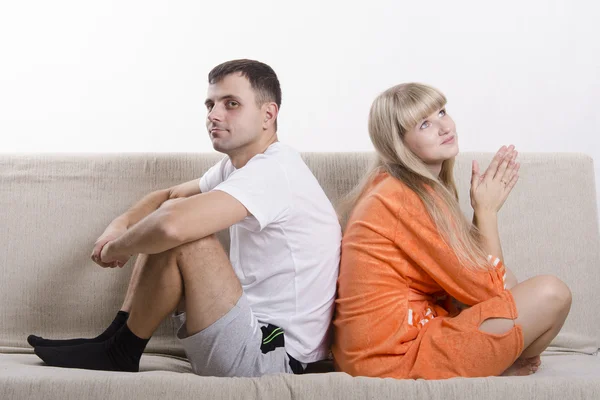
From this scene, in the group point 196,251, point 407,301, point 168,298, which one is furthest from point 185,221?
point 407,301

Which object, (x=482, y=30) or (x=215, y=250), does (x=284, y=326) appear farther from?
(x=482, y=30)

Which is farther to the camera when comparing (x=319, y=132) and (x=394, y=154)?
Answer: (x=319, y=132)

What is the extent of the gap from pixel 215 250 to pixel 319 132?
1175 mm

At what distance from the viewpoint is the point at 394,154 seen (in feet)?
6.69

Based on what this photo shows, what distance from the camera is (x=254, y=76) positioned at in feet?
6.75

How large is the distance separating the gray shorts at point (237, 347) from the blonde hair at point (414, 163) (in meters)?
0.46

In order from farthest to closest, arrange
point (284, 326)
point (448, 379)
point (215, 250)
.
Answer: point (284, 326) → point (215, 250) → point (448, 379)

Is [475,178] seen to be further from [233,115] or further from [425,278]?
[233,115]

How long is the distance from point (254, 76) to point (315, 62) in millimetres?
863

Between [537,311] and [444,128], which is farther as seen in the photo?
[444,128]

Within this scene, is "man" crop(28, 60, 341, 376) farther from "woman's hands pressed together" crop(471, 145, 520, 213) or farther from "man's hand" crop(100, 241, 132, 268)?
"woman's hands pressed together" crop(471, 145, 520, 213)

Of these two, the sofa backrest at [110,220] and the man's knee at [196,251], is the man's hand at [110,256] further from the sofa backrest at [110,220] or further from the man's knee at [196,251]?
the sofa backrest at [110,220]

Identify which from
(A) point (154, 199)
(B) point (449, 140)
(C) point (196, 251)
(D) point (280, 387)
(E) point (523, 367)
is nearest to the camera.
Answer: (D) point (280, 387)

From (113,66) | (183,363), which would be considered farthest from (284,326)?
(113,66)
